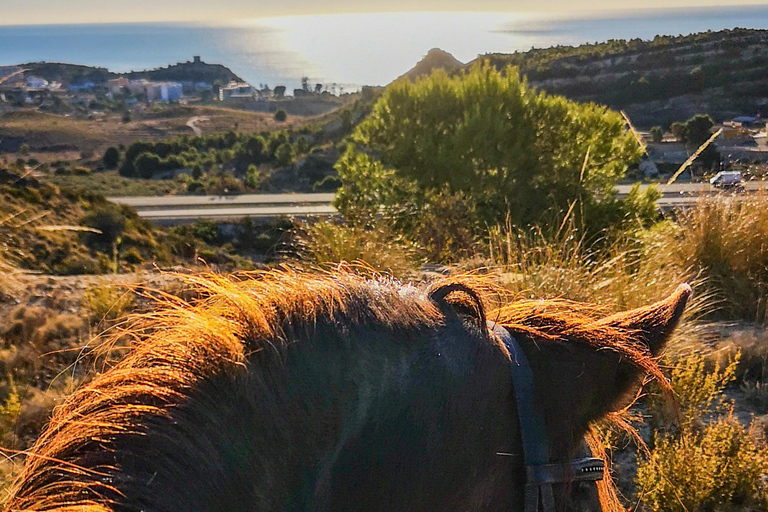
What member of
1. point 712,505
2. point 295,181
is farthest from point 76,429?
point 295,181

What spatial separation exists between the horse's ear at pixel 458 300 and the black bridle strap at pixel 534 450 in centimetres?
9

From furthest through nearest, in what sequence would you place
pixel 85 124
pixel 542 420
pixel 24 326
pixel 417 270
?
pixel 85 124
pixel 417 270
pixel 24 326
pixel 542 420

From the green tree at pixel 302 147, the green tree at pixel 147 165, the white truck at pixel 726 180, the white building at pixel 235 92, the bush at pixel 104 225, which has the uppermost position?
the white building at pixel 235 92

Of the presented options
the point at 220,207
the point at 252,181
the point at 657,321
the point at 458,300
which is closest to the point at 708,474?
the point at 657,321

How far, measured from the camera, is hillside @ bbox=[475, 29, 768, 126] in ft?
91.1

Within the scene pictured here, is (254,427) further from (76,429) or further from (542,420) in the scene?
(542,420)

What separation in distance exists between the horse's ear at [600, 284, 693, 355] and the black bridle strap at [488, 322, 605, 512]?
26 centimetres

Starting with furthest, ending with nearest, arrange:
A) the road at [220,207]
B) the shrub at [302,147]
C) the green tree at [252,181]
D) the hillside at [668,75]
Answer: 1. the shrub at [302,147]
2. the green tree at [252,181]
3. the hillside at [668,75]
4. the road at [220,207]

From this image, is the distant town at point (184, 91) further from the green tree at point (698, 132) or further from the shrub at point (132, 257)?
the green tree at point (698, 132)

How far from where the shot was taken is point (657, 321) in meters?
1.31

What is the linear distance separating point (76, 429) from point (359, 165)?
405 inches

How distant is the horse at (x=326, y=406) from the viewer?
0.80m

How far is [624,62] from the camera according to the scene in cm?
4141

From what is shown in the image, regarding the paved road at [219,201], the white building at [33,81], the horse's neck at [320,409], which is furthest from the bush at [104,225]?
the paved road at [219,201]
